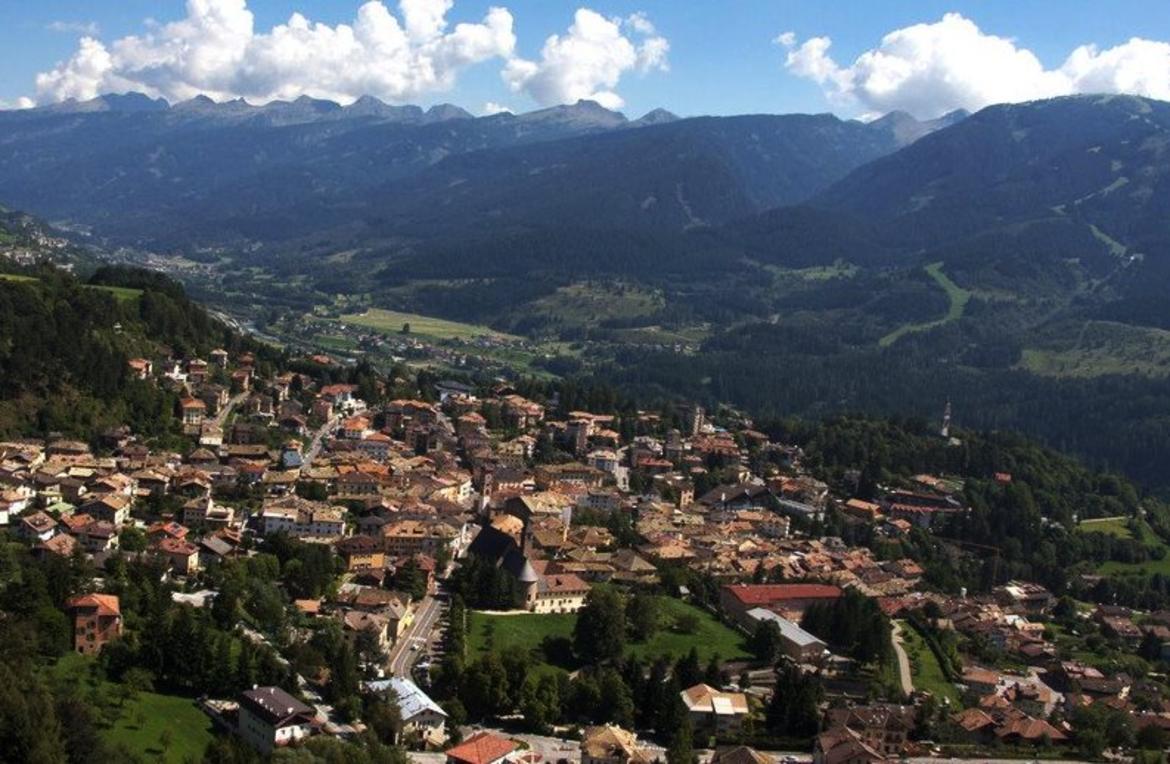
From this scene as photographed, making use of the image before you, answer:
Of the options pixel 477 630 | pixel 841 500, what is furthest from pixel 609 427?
pixel 477 630

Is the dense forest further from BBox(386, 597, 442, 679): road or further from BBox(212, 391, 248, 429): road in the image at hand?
BBox(386, 597, 442, 679): road

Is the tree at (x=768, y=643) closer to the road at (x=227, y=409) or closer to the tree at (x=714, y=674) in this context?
the tree at (x=714, y=674)

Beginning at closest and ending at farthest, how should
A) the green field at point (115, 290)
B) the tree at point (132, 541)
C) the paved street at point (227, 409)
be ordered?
1. the tree at point (132, 541)
2. the paved street at point (227, 409)
3. the green field at point (115, 290)

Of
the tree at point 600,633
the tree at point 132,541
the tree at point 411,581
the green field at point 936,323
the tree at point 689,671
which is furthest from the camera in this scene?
the green field at point 936,323

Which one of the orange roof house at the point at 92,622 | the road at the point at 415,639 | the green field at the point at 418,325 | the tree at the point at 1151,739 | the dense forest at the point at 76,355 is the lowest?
the tree at the point at 1151,739

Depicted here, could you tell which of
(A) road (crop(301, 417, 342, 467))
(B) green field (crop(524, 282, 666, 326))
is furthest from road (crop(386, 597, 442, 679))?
(B) green field (crop(524, 282, 666, 326))

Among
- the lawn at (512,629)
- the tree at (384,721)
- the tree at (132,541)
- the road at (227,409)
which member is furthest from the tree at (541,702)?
the road at (227,409)
